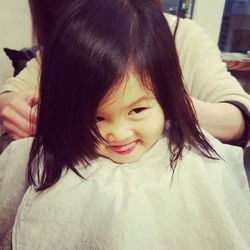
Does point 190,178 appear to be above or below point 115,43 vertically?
below

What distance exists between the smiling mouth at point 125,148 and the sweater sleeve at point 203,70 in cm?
32

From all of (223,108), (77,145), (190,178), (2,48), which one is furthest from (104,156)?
(2,48)

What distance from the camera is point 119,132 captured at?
56 cm

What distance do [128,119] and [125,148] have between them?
7cm

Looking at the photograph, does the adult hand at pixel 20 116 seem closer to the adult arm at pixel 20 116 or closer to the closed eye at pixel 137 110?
the adult arm at pixel 20 116

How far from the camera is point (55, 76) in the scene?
55 cm

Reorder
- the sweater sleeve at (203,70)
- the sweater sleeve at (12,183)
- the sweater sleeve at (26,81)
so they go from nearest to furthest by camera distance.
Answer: the sweater sleeve at (12,183), the sweater sleeve at (203,70), the sweater sleeve at (26,81)

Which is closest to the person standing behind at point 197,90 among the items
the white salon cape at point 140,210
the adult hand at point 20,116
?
the adult hand at point 20,116

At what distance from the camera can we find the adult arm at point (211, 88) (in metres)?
0.79

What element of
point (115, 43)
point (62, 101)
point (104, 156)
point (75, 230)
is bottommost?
point (75, 230)

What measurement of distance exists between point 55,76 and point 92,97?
7cm

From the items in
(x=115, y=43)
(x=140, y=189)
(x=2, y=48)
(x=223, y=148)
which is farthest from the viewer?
(x=2, y=48)

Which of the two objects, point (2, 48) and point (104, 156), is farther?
point (2, 48)

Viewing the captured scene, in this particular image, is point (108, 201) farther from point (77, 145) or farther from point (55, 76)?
point (55, 76)
